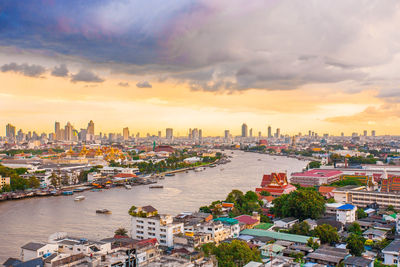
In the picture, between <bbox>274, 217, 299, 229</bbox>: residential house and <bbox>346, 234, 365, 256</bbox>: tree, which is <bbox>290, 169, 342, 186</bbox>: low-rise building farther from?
<bbox>346, 234, 365, 256</bbox>: tree

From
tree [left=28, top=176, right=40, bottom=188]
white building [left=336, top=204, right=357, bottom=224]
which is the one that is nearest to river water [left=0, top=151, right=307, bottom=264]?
tree [left=28, top=176, right=40, bottom=188]

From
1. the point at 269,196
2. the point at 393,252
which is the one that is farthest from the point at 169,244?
the point at 269,196

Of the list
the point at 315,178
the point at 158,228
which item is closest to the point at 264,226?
the point at 158,228

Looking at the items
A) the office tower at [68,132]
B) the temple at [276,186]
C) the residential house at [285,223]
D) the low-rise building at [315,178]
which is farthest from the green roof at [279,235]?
the office tower at [68,132]

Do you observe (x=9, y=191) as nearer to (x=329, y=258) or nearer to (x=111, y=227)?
(x=111, y=227)

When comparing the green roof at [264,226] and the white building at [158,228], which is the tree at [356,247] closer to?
the green roof at [264,226]

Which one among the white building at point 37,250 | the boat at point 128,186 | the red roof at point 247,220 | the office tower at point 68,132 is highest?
the office tower at point 68,132
